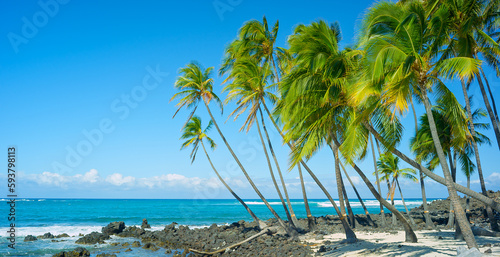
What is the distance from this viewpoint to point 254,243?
15.5 metres

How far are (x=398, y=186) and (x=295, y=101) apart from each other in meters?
14.7

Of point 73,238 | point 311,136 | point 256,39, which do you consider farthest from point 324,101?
point 73,238

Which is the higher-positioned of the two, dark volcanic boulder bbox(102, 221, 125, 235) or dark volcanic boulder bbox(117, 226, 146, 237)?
dark volcanic boulder bbox(102, 221, 125, 235)

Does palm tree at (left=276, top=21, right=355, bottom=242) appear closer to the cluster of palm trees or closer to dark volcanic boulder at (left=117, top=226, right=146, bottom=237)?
the cluster of palm trees

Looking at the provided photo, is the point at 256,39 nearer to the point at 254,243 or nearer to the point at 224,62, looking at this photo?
the point at 224,62

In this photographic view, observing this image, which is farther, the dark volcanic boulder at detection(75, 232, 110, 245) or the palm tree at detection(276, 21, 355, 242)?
the dark volcanic boulder at detection(75, 232, 110, 245)

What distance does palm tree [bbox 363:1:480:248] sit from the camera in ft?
24.0

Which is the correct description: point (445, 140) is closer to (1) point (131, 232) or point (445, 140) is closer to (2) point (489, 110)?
A: (2) point (489, 110)

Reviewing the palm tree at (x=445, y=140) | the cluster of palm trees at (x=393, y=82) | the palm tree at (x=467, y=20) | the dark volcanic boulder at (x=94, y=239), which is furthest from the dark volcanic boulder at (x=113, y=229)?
the palm tree at (x=467, y=20)

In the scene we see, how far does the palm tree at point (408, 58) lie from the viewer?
7301 mm

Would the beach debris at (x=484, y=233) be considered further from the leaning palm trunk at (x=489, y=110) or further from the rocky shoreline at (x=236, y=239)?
the rocky shoreline at (x=236, y=239)

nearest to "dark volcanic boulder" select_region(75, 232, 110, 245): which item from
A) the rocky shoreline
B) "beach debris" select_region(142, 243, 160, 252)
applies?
the rocky shoreline

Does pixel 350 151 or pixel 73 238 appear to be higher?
pixel 350 151

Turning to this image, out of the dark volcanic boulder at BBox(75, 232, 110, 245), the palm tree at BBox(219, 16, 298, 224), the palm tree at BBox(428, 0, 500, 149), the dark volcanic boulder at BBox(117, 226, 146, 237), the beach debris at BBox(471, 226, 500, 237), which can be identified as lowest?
the dark volcanic boulder at BBox(117, 226, 146, 237)
